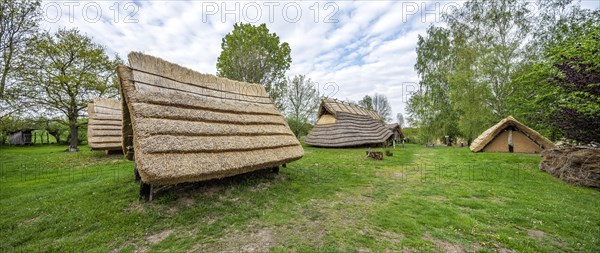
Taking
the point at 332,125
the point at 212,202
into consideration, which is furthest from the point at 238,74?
the point at 212,202

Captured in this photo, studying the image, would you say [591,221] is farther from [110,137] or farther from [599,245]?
[110,137]

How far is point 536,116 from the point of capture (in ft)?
26.5

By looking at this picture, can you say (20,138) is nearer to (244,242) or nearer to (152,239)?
(152,239)

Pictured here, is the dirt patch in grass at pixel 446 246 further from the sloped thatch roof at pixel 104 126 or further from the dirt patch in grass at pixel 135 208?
the sloped thatch roof at pixel 104 126

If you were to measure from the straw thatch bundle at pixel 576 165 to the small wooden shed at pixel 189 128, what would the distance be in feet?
26.5

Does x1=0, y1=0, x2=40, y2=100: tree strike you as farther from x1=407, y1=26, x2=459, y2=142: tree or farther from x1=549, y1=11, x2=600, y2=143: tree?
x1=407, y1=26, x2=459, y2=142: tree

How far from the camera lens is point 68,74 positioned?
1352 centimetres

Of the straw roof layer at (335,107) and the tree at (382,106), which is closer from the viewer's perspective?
the straw roof layer at (335,107)

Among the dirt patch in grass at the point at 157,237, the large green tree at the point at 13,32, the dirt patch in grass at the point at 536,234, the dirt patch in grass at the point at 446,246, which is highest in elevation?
the large green tree at the point at 13,32

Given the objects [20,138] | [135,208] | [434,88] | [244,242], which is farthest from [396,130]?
[20,138]

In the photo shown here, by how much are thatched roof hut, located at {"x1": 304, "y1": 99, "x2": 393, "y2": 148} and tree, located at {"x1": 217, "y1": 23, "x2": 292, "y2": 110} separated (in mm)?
5742

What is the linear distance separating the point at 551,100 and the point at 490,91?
19.9ft

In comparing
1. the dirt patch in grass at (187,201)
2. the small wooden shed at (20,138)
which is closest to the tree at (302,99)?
the dirt patch in grass at (187,201)

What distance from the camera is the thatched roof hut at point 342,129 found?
16.9m
